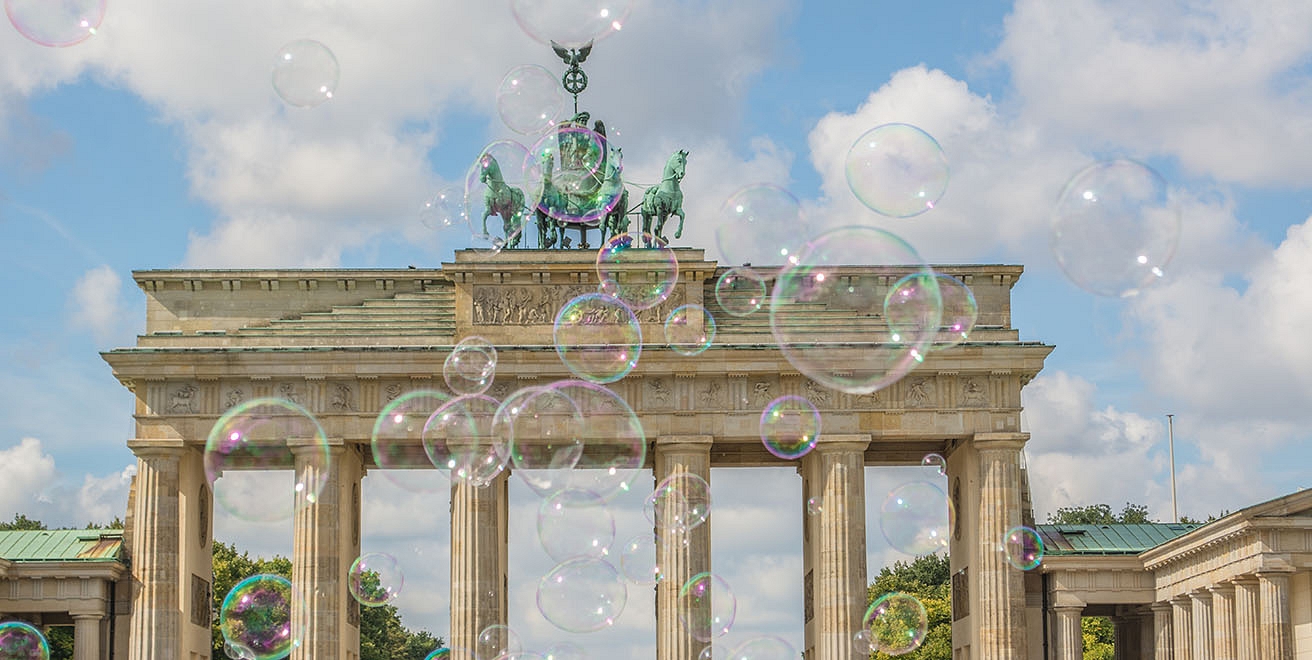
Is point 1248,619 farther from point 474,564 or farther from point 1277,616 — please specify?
point 474,564

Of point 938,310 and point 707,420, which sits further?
point 707,420

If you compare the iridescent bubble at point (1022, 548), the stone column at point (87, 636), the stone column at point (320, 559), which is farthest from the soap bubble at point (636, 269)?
the stone column at point (87, 636)

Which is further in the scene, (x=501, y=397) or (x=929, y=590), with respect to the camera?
(x=929, y=590)

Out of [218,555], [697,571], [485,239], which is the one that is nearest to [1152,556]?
[697,571]

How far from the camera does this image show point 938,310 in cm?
4372

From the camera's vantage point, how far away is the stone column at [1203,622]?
217 ft

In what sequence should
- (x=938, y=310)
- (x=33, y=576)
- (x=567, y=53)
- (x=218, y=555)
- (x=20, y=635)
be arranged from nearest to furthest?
(x=938, y=310)
(x=20, y=635)
(x=33, y=576)
(x=567, y=53)
(x=218, y=555)

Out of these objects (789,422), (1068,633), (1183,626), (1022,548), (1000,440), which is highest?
(789,422)

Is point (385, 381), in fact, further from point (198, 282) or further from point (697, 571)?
point (697, 571)

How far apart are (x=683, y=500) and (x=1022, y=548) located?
470 inches

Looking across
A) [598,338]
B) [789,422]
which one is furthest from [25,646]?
[789,422]

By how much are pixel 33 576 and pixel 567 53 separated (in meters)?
26.7

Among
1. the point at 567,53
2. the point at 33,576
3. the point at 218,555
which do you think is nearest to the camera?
the point at 33,576

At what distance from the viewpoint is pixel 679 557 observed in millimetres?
70062
